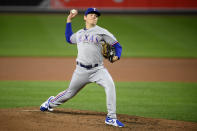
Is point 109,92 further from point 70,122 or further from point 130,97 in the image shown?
point 130,97

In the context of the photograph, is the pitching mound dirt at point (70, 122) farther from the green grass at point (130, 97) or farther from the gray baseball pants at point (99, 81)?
the green grass at point (130, 97)

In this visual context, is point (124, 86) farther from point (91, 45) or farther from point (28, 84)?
point (91, 45)

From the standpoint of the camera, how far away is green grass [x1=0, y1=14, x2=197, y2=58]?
49.6 feet

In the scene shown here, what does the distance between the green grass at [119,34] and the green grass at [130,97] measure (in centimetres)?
500

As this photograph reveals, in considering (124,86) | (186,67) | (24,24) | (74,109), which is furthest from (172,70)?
(24,24)

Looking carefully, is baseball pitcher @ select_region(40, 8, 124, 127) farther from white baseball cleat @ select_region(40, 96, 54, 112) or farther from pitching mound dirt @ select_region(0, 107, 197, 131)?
white baseball cleat @ select_region(40, 96, 54, 112)

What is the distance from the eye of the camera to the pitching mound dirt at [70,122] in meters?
5.96

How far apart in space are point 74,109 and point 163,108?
1.78 meters

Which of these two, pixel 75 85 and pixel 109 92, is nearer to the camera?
pixel 109 92

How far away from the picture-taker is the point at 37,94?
8.58 metres

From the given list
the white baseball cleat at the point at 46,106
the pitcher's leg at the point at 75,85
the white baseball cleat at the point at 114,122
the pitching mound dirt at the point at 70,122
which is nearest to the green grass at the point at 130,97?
the pitching mound dirt at the point at 70,122

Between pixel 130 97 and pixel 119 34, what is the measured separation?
9.46 m

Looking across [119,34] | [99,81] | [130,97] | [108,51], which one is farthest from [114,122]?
[119,34]

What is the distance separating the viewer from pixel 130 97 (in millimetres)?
8492
